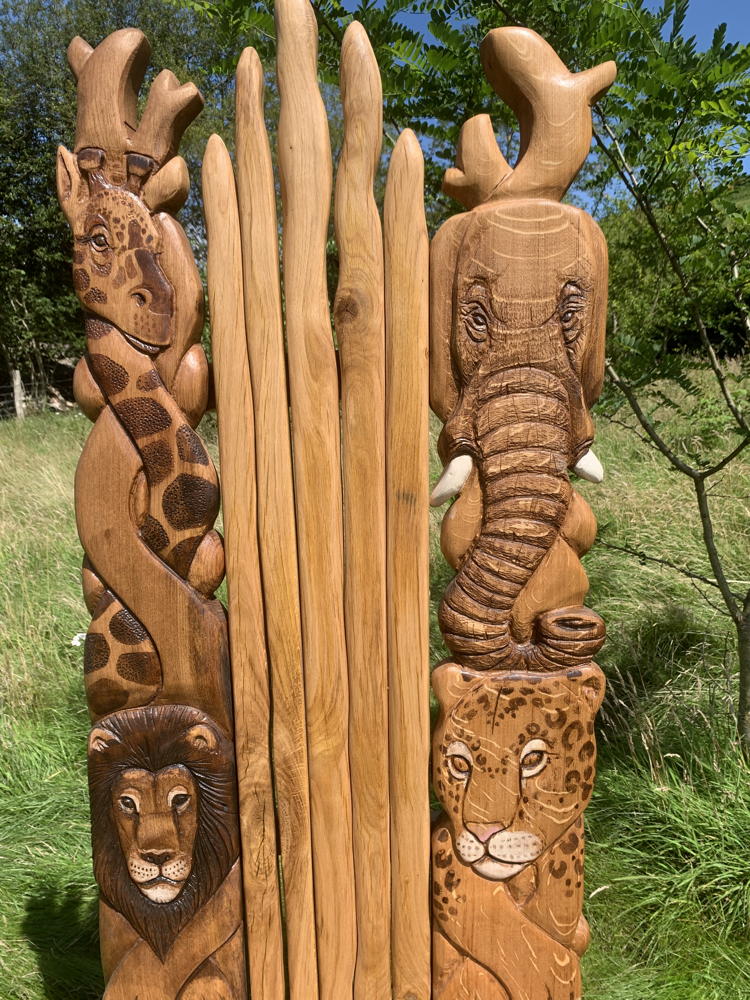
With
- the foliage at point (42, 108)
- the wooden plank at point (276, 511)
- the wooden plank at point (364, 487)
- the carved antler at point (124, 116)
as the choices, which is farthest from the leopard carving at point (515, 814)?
the foliage at point (42, 108)

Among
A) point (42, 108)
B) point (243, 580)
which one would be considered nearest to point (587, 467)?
point (243, 580)

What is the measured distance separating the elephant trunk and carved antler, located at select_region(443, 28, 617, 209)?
0.40 m

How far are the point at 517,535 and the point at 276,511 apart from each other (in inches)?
21.8

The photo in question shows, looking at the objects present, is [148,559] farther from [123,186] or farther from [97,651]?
[123,186]

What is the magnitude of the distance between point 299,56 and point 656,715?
3.02 m

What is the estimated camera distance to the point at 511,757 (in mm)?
1513

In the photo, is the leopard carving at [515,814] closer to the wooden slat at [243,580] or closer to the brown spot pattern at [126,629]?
the wooden slat at [243,580]

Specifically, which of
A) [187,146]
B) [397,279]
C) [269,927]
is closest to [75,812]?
[269,927]

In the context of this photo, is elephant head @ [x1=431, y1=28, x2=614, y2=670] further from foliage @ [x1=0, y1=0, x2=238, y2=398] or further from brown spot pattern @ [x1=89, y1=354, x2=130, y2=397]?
foliage @ [x1=0, y1=0, x2=238, y2=398]

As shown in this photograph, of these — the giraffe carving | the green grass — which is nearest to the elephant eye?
the giraffe carving

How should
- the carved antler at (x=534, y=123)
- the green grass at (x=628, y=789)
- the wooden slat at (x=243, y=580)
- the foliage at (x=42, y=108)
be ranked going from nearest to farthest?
1. the carved antler at (x=534, y=123)
2. the wooden slat at (x=243, y=580)
3. the green grass at (x=628, y=789)
4. the foliage at (x=42, y=108)

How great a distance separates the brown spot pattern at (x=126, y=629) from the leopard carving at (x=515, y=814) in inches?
27.5

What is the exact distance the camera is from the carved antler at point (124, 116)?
55.3 inches

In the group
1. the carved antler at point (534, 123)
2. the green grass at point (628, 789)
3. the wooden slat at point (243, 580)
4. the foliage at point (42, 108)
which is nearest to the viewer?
the carved antler at point (534, 123)
